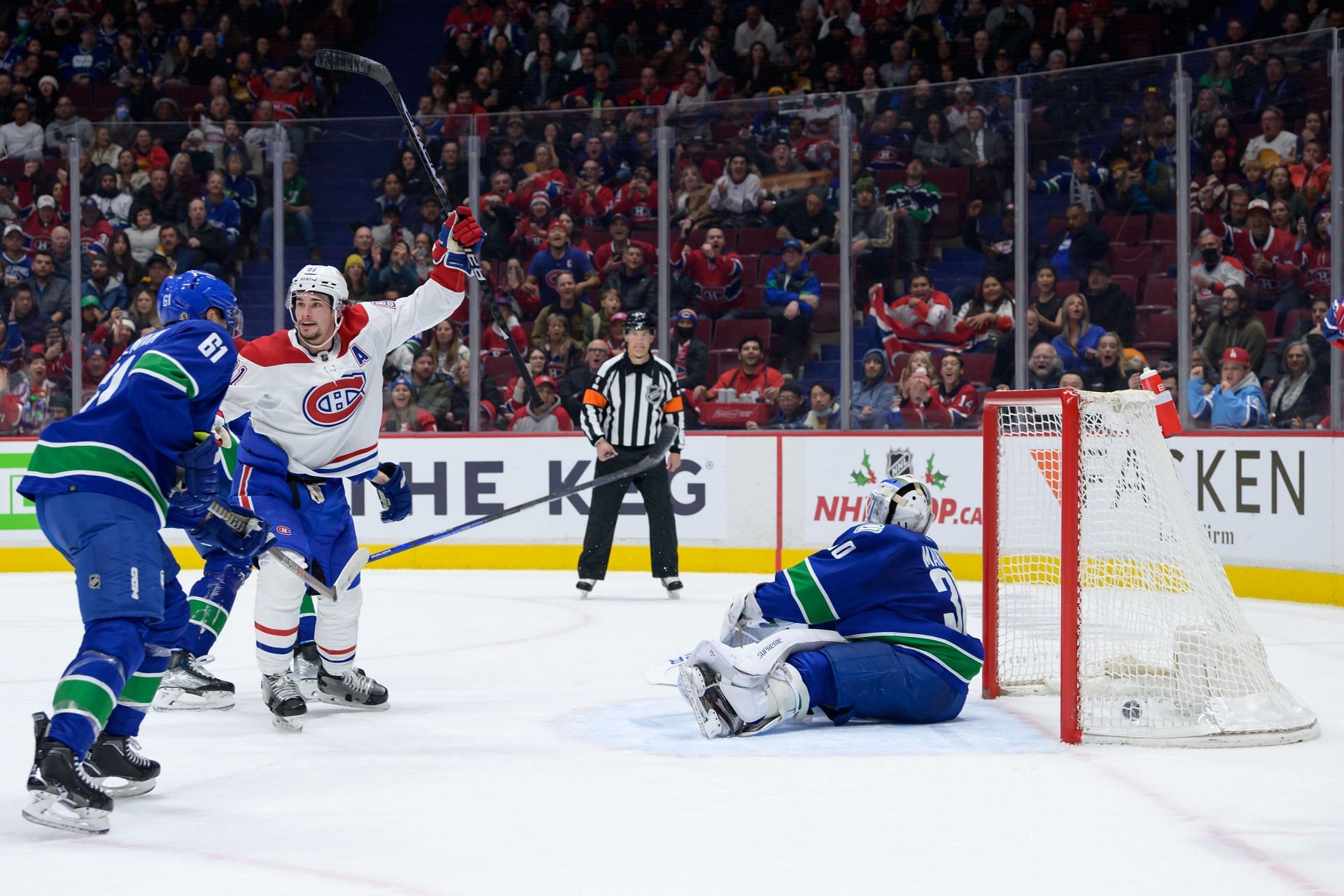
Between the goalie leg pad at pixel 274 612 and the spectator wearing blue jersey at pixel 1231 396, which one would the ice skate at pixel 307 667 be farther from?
the spectator wearing blue jersey at pixel 1231 396

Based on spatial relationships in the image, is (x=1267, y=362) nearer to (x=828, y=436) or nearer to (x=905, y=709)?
(x=828, y=436)

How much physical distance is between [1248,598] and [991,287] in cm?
211

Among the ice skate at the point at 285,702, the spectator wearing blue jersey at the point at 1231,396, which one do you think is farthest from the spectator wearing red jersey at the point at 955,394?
the ice skate at the point at 285,702

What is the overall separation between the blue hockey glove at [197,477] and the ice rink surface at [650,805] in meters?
0.63

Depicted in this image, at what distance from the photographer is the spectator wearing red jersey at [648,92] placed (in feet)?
40.2

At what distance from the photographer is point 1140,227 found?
26.3ft

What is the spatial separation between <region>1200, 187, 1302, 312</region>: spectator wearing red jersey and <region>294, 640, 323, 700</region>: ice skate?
5051 mm

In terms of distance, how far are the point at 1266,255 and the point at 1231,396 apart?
2.33 ft

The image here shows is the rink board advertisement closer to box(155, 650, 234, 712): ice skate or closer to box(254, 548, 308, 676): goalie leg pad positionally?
box(155, 650, 234, 712): ice skate

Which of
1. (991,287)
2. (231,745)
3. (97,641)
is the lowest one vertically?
(231,745)

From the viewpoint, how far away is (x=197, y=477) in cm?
334

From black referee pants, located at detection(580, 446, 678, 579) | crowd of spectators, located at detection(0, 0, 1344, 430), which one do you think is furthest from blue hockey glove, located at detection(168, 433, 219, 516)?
crowd of spectators, located at detection(0, 0, 1344, 430)

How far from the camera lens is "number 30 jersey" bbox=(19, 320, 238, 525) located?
3.14m

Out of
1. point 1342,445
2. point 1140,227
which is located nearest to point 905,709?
point 1342,445
